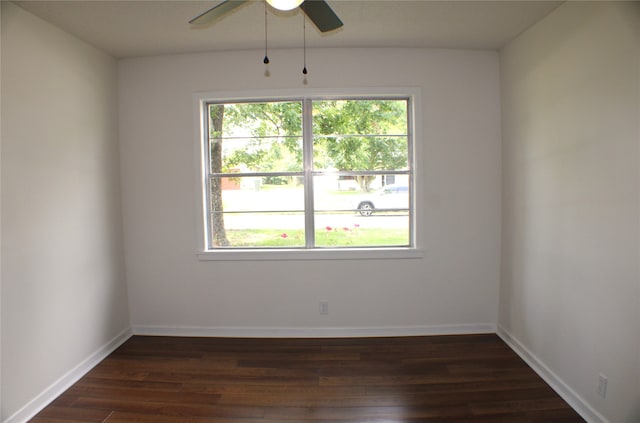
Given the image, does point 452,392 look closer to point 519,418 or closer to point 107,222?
point 519,418

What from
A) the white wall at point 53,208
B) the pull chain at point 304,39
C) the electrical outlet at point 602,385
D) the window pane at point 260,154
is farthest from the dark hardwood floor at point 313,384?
the pull chain at point 304,39

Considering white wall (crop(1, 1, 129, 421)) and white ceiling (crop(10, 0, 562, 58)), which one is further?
white ceiling (crop(10, 0, 562, 58))

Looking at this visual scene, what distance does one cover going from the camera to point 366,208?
2.98 meters

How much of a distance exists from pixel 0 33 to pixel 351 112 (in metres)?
2.44

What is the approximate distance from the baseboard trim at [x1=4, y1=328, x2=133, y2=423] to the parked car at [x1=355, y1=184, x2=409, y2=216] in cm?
249

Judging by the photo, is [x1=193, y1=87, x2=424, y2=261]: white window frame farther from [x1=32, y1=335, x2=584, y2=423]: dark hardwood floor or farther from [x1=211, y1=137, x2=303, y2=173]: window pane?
[x1=32, y1=335, x2=584, y2=423]: dark hardwood floor

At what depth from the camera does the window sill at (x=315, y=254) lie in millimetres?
2896

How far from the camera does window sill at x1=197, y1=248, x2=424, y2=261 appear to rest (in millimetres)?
2896

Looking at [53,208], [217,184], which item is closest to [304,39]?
[217,184]

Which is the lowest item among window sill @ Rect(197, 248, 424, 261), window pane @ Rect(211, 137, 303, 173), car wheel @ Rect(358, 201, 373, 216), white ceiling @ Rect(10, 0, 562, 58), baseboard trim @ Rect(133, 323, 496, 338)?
baseboard trim @ Rect(133, 323, 496, 338)

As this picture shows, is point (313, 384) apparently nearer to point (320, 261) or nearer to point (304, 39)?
point (320, 261)

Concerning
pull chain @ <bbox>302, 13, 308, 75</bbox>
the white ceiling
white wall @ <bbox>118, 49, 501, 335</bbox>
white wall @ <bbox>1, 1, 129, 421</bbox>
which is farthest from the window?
white wall @ <bbox>1, 1, 129, 421</bbox>

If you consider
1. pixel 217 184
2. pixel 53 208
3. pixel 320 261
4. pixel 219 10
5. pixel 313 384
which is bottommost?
pixel 313 384

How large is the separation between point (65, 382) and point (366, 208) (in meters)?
2.69
